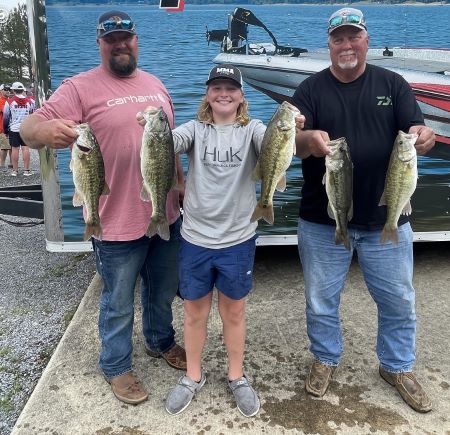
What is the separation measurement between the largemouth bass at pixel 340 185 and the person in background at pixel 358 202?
62mm

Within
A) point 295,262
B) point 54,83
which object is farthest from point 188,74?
point 295,262

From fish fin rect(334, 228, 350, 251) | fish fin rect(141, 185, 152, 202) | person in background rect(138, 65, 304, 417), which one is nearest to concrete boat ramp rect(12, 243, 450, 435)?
person in background rect(138, 65, 304, 417)

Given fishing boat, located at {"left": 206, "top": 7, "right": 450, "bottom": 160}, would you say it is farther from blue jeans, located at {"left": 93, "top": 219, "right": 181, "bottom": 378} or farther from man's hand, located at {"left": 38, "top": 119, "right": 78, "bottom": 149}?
man's hand, located at {"left": 38, "top": 119, "right": 78, "bottom": 149}

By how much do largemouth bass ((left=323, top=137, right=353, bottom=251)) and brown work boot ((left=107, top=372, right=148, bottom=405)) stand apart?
156 cm

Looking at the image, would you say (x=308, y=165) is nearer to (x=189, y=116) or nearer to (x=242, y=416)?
(x=189, y=116)

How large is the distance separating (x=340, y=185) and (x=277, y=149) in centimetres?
42

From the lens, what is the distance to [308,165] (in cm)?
298

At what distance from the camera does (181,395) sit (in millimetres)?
3006

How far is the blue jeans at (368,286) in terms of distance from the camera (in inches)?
116

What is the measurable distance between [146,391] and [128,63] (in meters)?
2.05

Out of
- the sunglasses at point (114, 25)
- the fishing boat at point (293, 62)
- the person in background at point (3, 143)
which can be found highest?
the sunglasses at point (114, 25)

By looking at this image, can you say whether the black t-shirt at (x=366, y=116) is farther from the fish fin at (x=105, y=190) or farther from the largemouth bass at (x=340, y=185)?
the fish fin at (x=105, y=190)

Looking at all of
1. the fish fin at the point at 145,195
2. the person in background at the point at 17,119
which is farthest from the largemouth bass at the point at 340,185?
the person in background at the point at 17,119

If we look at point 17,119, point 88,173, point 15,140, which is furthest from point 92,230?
point 17,119
